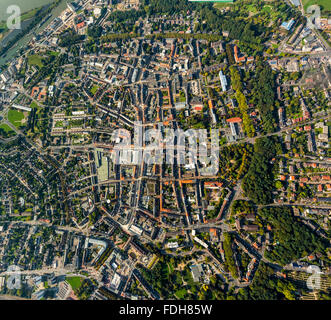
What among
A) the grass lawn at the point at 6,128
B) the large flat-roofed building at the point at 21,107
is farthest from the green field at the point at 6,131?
the large flat-roofed building at the point at 21,107

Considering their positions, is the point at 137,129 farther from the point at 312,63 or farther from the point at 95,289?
the point at 312,63

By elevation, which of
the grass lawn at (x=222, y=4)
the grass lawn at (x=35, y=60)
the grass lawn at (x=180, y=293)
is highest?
the grass lawn at (x=222, y=4)

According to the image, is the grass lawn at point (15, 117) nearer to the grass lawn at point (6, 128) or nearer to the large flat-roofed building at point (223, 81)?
the grass lawn at point (6, 128)

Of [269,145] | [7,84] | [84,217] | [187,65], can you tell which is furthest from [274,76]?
[7,84]

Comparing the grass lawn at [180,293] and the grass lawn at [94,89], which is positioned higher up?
the grass lawn at [94,89]

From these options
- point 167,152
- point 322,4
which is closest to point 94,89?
point 167,152
